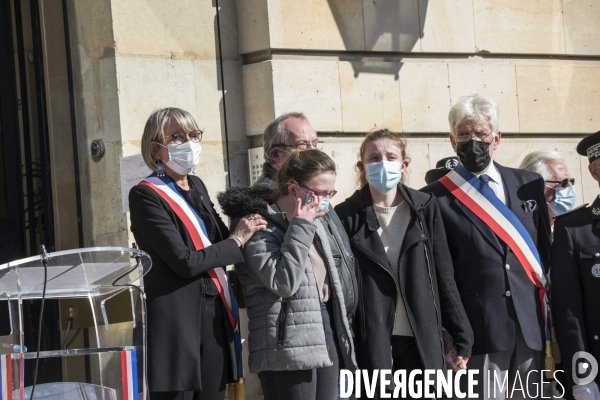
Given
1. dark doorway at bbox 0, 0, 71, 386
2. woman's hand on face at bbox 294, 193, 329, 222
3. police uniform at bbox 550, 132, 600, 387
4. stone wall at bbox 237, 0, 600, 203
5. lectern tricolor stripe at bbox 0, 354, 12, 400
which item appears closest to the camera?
lectern tricolor stripe at bbox 0, 354, 12, 400

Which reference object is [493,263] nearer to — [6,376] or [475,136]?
[475,136]

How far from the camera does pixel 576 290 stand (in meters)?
5.17

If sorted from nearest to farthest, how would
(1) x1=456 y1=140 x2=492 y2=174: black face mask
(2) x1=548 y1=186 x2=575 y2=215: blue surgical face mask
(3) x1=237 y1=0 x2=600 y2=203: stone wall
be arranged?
(1) x1=456 y1=140 x2=492 y2=174: black face mask < (2) x1=548 y1=186 x2=575 y2=215: blue surgical face mask < (3) x1=237 y1=0 x2=600 y2=203: stone wall

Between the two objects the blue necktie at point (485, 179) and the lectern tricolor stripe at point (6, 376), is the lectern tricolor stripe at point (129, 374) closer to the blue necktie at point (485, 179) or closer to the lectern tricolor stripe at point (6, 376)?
the lectern tricolor stripe at point (6, 376)

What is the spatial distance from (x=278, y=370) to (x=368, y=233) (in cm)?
91

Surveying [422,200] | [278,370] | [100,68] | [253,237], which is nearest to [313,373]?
[278,370]

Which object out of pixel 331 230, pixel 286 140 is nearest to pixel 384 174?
pixel 331 230

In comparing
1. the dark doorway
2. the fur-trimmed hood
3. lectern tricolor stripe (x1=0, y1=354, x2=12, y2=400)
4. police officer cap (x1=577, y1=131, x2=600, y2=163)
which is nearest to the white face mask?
the fur-trimmed hood

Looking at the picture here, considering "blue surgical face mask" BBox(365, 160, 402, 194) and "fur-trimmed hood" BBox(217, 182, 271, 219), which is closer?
"fur-trimmed hood" BBox(217, 182, 271, 219)

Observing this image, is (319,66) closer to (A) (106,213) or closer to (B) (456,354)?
(A) (106,213)

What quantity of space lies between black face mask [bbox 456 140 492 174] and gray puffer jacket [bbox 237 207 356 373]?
3.70 ft

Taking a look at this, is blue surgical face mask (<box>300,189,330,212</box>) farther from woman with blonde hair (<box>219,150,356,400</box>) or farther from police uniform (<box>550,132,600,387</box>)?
police uniform (<box>550,132,600,387</box>)

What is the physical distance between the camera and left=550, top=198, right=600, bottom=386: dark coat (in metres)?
5.12

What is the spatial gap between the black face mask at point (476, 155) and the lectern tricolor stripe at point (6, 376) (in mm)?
2833
